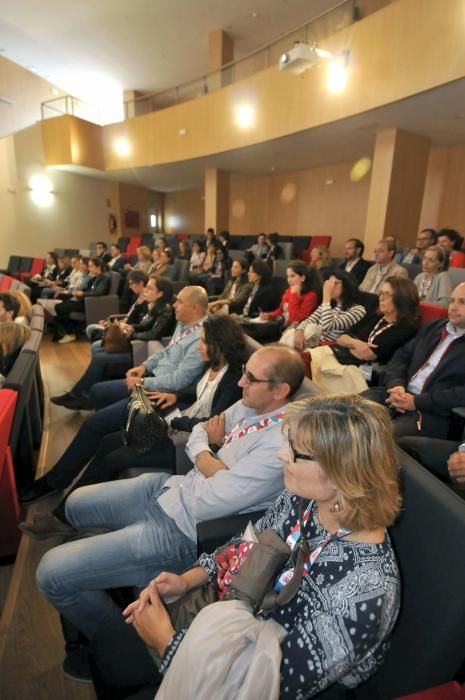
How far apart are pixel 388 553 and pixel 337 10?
22.5ft

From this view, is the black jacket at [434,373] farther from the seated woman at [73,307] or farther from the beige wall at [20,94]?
the beige wall at [20,94]

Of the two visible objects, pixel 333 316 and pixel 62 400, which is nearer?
pixel 333 316

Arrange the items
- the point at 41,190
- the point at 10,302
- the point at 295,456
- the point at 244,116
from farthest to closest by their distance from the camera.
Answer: the point at 41,190 < the point at 244,116 < the point at 10,302 < the point at 295,456

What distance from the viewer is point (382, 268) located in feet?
13.2

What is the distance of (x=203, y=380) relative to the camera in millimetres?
2068

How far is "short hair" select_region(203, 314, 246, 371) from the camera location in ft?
6.21

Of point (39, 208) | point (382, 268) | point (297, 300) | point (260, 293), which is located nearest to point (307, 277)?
point (297, 300)

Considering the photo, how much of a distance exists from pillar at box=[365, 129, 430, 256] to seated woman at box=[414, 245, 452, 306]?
2934 millimetres

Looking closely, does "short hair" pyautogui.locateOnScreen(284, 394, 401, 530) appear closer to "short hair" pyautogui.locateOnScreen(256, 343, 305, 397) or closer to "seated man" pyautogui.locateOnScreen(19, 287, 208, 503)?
"short hair" pyautogui.locateOnScreen(256, 343, 305, 397)

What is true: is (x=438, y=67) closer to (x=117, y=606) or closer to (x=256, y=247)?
(x=256, y=247)

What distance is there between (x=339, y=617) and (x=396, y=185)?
6.66m

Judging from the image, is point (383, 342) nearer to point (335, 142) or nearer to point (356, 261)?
point (356, 261)

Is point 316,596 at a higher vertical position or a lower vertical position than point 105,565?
higher

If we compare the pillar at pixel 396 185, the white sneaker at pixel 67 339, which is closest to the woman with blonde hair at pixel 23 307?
the white sneaker at pixel 67 339
